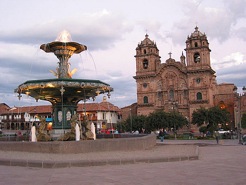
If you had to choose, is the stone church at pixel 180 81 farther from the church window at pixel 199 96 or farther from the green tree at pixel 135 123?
the green tree at pixel 135 123

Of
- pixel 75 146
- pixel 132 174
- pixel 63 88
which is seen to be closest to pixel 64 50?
pixel 63 88

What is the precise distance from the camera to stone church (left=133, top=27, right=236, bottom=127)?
195 ft

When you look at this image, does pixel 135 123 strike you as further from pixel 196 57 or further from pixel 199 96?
pixel 196 57

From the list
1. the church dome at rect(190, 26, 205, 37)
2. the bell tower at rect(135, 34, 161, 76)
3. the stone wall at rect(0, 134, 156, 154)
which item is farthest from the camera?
the bell tower at rect(135, 34, 161, 76)

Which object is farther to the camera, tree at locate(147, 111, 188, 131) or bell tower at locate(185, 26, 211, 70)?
bell tower at locate(185, 26, 211, 70)

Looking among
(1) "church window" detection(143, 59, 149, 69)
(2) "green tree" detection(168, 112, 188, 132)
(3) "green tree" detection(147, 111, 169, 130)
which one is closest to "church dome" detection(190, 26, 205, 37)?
(1) "church window" detection(143, 59, 149, 69)

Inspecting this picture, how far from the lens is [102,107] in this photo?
219 feet

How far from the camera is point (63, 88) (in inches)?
590

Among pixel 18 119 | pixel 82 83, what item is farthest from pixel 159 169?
pixel 18 119

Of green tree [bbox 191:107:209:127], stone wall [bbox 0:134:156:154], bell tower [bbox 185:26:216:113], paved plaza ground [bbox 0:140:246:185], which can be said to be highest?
bell tower [bbox 185:26:216:113]

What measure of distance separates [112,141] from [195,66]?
50.8 meters

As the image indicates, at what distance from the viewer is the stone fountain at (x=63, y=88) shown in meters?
15.0

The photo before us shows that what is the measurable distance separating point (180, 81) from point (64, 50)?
155ft

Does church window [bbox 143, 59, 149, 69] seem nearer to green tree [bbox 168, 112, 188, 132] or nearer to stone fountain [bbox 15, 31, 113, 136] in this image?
green tree [bbox 168, 112, 188, 132]
